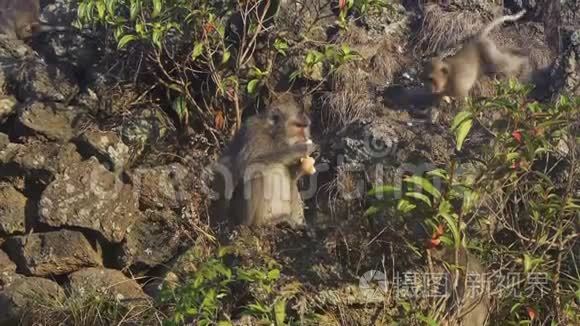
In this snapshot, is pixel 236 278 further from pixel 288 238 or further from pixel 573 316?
pixel 573 316

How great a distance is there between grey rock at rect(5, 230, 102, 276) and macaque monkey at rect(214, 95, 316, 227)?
95 centimetres

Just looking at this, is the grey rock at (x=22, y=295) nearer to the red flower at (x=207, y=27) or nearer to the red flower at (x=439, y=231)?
the red flower at (x=207, y=27)

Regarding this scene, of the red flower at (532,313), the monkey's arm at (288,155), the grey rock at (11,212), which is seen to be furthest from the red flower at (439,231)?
the grey rock at (11,212)

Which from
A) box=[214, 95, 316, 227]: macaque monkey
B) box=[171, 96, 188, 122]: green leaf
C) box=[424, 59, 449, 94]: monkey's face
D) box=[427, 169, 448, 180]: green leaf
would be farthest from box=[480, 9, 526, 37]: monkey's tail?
box=[427, 169, 448, 180]: green leaf

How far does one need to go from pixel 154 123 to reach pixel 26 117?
930mm

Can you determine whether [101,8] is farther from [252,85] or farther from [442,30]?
[442,30]

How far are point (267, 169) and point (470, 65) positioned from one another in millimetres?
2072

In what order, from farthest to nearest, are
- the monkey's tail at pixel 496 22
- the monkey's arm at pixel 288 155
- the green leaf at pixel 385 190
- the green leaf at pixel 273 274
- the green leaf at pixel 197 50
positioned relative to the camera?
the monkey's tail at pixel 496 22 → the green leaf at pixel 197 50 → the monkey's arm at pixel 288 155 → the green leaf at pixel 385 190 → the green leaf at pixel 273 274

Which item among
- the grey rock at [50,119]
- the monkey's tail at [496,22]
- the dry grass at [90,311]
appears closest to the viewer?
the dry grass at [90,311]

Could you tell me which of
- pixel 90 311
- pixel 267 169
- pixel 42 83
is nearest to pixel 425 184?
pixel 267 169

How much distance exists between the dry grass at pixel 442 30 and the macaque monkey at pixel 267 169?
1.78 meters

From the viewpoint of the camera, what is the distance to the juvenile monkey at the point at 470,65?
639 centimetres

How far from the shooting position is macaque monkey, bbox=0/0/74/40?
22.5 ft

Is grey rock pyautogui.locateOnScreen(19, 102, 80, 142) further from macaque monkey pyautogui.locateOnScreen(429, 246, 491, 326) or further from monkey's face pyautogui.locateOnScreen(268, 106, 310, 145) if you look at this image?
macaque monkey pyautogui.locateOnScreen(429, 246, 491, 326)
